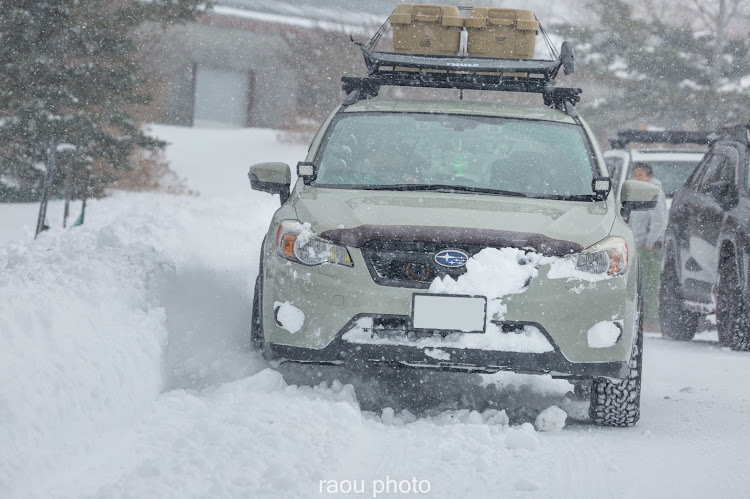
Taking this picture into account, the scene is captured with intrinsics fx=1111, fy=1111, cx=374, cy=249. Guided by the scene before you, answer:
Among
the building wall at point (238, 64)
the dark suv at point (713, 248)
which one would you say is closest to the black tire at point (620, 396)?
the dark suv at point (713, 248)

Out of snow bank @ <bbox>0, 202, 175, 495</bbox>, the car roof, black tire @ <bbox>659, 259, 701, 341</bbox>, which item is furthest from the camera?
black tire @ <bbox>659, 259, 701, 341</bbox>

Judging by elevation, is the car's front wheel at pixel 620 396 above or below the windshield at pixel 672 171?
below

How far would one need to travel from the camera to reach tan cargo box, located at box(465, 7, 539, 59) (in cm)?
826

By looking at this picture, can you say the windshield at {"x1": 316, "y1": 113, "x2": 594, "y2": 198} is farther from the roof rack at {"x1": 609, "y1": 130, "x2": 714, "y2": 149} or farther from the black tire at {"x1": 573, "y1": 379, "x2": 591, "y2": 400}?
the roof rack at {"x1": 609, "y1": 130, "x2": 714, "y2": 149}

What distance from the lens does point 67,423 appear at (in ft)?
15.0

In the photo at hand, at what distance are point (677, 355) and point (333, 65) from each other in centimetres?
2451

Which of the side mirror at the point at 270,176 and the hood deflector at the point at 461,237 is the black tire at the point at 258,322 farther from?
the hood deflector at the point at 461,237

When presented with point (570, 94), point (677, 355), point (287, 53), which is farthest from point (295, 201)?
point (287, 53)

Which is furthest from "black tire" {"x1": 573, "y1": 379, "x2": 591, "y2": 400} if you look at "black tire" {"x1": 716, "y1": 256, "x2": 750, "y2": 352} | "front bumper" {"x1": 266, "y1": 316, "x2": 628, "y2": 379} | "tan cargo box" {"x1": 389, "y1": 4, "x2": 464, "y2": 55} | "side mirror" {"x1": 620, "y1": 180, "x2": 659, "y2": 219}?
"tan cargo box" {"x1": 389, "y1": 4, "x2": 464, "y2": 55}

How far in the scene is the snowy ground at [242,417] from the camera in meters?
4.18

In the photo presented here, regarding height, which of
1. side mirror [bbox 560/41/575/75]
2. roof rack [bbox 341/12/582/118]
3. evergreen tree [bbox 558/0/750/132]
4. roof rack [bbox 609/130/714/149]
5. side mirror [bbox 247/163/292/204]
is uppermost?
evergreen tree [bbox 558/0/750/132]

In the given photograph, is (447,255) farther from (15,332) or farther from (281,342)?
(15,332)

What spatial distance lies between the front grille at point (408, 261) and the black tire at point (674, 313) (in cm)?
583

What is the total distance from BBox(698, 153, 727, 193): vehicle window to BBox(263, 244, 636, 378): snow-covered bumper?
4846 millimetres
